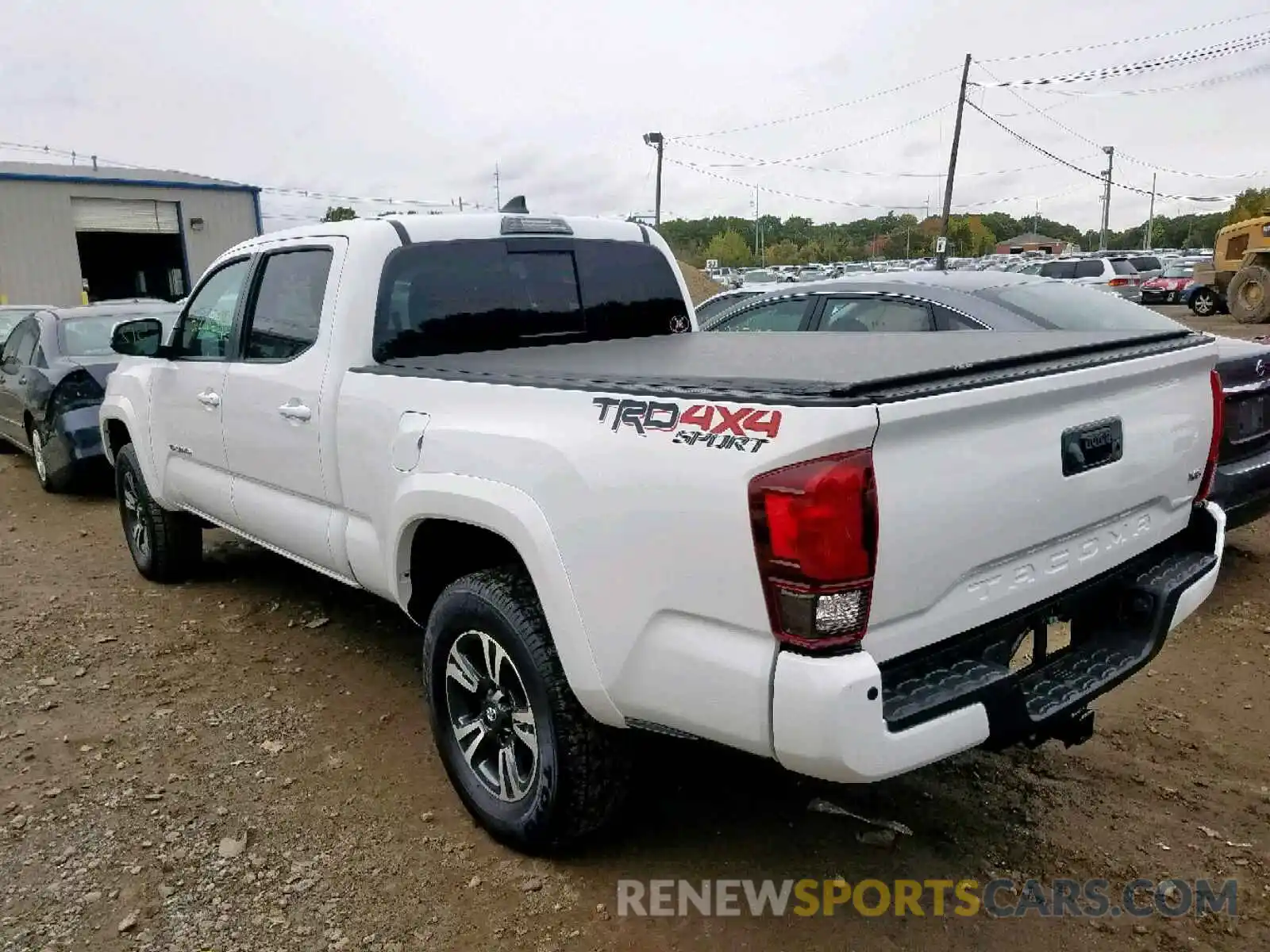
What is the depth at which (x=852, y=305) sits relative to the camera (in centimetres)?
638

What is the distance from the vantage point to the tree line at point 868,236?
87688 millimetres

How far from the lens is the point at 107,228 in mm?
27047

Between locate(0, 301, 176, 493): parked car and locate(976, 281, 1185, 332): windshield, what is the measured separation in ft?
20.6

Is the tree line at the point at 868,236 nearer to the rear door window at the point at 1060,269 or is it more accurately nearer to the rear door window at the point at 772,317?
the rear door window at the point at 1060,269

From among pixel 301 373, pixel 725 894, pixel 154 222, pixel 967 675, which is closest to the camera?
pixel 967 675

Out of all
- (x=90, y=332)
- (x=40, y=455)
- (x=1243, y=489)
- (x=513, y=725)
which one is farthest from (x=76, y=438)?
(x=1243, y=489)

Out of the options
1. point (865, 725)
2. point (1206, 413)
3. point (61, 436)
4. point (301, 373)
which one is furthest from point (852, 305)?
point (61, 436)

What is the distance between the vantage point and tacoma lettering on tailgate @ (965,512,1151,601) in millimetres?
2367

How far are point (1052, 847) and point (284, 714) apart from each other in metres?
2.97

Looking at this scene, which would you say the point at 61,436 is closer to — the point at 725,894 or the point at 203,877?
the point at 203,877

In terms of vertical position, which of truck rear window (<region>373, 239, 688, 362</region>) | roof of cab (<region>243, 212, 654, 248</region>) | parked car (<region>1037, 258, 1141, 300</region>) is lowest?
parked car (<region>1037, 258, 1141, 300</region>)

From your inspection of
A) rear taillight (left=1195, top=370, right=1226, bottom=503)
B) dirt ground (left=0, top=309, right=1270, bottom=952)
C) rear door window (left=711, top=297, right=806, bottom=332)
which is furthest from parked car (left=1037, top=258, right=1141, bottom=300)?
rear taillight (left=1195, top=370, right=1226, bottom=503)

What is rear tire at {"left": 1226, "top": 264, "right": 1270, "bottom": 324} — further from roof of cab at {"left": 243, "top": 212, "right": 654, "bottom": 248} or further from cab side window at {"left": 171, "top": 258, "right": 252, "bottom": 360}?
cab side window at {"left": 171, "top": 258, "right": 252, "bottom": 360}

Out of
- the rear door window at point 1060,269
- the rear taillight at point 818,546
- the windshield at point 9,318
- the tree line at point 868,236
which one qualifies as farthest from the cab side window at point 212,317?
the tree line at point 868,236
